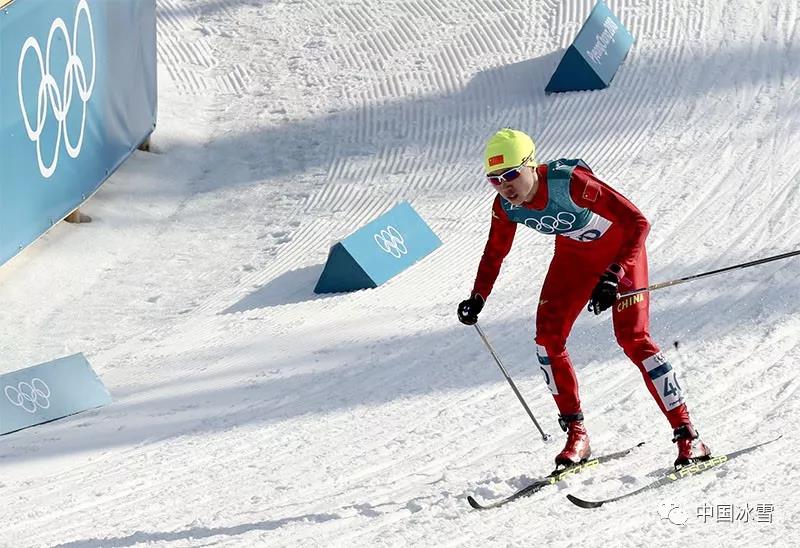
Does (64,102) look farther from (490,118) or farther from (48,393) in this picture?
(490,118)

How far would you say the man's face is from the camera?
4.31 metres

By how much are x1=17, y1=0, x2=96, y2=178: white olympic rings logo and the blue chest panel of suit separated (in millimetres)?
4775

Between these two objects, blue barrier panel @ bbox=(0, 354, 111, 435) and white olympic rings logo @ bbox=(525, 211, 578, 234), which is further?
blue barrier panel @ bbox=(0, 354, 111, 435)

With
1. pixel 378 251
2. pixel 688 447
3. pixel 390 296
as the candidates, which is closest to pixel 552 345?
pixel 688 447

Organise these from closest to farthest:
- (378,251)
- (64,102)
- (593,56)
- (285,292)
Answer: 1. (378,251)
2. (285,292)
3. (64,102)
4. (593,56)

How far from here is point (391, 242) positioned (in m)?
8.07

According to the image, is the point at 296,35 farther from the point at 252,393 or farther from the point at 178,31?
the point at 252,393

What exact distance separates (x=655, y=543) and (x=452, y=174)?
5905mm

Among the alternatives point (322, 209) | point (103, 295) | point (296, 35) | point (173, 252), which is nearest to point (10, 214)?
point (103, 295)

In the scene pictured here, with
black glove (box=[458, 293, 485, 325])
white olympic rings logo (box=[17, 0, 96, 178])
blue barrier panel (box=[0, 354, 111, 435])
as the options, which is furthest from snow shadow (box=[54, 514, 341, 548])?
white olympic rings logo (box=[17, 0, 96, 178])

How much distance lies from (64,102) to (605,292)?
5.87 metres

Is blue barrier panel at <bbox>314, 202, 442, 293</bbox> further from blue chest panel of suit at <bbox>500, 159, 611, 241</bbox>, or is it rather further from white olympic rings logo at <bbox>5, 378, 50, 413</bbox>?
blue chest panel of suit at <bbox>500, 159, 611, 241</bbox>

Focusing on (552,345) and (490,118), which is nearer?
(552,345)

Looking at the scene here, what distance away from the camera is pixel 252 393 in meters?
6.45
